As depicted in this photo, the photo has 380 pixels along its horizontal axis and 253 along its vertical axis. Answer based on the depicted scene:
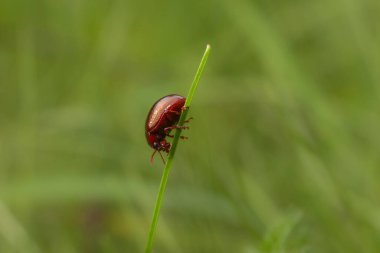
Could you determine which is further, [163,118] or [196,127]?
[196,127]

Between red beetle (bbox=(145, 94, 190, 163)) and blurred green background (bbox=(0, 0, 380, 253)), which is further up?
blurred green background (bbox=(0, 0, 380, 253))

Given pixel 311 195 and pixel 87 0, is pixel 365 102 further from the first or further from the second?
pixel 87 0

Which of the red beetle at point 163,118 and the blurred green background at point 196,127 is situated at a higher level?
the blurred green background at point 196,127

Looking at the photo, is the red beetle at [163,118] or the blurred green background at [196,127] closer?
the red beetle at [163,118]

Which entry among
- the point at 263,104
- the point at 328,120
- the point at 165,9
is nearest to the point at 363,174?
the point at 328,120

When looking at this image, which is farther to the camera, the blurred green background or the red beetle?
the blurred green background
